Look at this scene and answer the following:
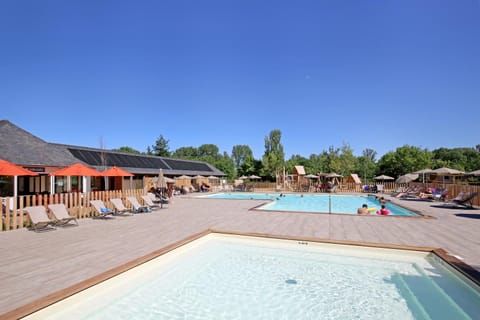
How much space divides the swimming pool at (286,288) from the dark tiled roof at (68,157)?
12415 mm

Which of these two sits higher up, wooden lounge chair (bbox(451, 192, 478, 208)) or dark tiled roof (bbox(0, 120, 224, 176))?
dark tiled roof (bbox(0, 120, 224, 176))

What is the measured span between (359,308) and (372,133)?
30386 millimetres

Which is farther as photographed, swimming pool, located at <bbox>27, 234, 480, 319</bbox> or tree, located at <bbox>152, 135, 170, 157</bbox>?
tree, located at <bbox>152, 135, 170, 157</bbox>

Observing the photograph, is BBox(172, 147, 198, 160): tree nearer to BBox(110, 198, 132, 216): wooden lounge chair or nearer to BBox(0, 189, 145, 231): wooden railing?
BBox(0, 189, 145, 231): wooden railing

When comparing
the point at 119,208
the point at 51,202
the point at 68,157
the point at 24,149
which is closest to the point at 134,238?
the point at 119,208

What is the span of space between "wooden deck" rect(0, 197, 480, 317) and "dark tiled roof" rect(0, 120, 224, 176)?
25.1ft

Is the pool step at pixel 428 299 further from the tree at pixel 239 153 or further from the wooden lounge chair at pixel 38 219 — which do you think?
the tree at pixel 239 153

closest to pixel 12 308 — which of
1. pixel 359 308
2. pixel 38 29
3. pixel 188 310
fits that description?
pixel 188 310

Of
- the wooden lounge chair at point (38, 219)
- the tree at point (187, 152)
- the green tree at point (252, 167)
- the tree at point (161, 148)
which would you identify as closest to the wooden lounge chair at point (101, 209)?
the wooden lounge chair at point (38, 219)

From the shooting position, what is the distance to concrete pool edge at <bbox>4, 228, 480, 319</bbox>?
2625 mm

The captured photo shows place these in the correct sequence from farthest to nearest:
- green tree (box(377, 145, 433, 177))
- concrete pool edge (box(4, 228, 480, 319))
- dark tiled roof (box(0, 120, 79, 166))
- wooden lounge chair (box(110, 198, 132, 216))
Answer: green tree (box(377, 145, 433, 177))
dark tiled roof (box(0, 120, 79, 166))
wooden lounge chair (box(110, 198, 132, 216))
concrete pool edge (box(4, 228, 480, 319))

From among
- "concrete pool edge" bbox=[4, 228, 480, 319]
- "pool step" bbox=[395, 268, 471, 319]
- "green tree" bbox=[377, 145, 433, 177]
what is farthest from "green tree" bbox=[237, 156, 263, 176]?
"pool step" bbox=[395, 268, 471, 319]

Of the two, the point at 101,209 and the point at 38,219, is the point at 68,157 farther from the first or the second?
the point at 38,219

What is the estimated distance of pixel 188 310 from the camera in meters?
3.28
